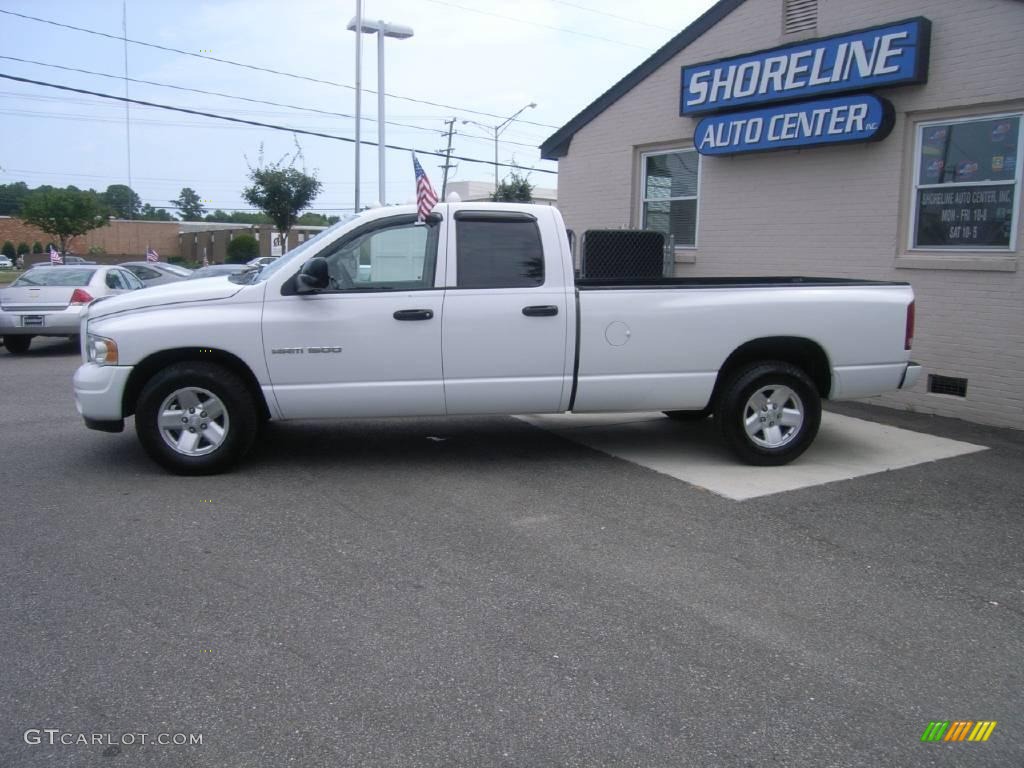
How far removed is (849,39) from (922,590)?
6880mm

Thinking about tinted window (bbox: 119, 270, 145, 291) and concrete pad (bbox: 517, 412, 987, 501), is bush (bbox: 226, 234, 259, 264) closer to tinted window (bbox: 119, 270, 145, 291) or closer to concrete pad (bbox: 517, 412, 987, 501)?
tinted window (bbox: 119, 270, 145, 291)

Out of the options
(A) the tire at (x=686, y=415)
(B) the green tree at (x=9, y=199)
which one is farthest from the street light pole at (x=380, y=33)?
(B) the green tree at (x=9, y=199)

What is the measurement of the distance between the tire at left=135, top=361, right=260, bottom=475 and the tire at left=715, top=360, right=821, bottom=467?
3.69m

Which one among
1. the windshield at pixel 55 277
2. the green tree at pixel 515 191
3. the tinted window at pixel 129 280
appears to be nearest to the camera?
the windshield at pixel 55 277

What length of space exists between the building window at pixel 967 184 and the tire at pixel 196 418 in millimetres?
7209

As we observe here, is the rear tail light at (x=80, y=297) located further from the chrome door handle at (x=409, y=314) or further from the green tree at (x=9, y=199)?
the green tree at (x=9, y=199)

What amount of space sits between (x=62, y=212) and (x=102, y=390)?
48570 mm

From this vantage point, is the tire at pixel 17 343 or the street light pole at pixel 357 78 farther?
the street light pole at pixel 357 78

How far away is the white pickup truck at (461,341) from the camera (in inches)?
253

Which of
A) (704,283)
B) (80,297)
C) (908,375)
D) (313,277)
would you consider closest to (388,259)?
(313,277)

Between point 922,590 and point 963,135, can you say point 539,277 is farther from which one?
point 963,135

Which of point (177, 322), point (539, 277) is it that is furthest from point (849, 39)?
point (177, 322)

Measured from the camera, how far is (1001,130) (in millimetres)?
8695

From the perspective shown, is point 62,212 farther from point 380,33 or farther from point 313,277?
point 313,277
